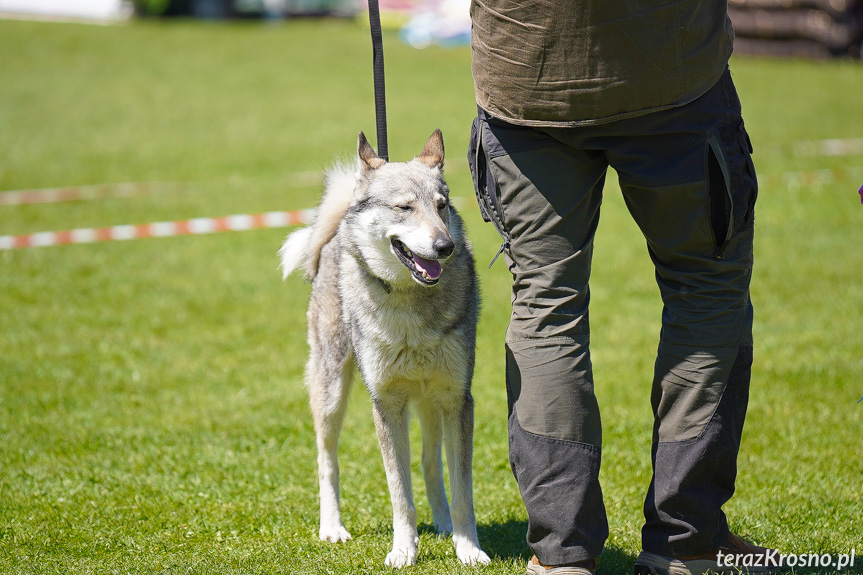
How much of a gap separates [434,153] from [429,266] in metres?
0.62

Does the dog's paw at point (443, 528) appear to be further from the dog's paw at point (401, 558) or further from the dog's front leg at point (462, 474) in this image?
the dog's paw at point (401, 558)

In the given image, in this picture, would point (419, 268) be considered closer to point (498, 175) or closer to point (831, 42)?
point (498, 175)

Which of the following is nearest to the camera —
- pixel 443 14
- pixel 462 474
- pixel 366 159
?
pixel 462 474

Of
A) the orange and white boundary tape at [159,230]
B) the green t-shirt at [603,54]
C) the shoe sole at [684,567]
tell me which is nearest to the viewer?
the green t-shirt at [603,54]

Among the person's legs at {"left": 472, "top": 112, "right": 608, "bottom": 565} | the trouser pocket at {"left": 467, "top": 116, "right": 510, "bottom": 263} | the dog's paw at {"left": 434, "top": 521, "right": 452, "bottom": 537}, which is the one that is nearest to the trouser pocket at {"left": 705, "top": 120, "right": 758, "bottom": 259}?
the person's legs at {"left": 472, "top": 112, "right": 608, "bottom": 565}

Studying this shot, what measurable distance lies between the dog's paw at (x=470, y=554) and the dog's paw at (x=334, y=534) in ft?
1.65

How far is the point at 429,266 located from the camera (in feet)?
10.4

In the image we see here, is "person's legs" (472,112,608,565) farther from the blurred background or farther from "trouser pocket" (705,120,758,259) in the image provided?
the blurred background

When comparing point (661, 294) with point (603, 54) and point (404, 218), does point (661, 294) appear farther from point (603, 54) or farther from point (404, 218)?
point (404, 218)

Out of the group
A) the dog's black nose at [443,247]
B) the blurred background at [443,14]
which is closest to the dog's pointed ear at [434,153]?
the dog's black nose at [443,247]

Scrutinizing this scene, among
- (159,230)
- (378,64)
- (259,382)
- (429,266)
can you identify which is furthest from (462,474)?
(159,230)

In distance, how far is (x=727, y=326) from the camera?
2768 mm

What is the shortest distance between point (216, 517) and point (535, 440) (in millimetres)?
1653

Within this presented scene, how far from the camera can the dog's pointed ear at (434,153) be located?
354cm
